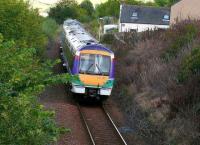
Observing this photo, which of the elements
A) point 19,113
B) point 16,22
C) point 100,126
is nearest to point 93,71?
point 100,126

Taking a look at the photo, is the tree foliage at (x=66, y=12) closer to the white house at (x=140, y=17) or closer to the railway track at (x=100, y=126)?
the white house at (x=140, y=17)

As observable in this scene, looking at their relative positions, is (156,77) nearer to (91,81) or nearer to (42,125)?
(91,81)

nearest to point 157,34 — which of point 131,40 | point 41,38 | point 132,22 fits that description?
point 131,40

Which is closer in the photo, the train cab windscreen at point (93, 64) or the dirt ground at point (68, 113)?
the dirt ground at point (68, 113)

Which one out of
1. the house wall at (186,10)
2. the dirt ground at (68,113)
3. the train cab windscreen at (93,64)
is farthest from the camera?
the house wall at (186,10)

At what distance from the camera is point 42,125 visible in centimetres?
989

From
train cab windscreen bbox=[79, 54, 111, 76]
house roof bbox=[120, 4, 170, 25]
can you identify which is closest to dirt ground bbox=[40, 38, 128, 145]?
train cab windscreen bbox=[79, 54, 111, 76]

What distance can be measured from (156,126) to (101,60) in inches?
223

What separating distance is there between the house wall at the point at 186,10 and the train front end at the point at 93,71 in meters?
12.3

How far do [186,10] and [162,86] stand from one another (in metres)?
16.0

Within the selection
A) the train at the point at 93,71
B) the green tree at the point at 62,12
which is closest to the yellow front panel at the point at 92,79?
the train at the point at 93,71

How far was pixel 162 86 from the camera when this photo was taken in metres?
22.6

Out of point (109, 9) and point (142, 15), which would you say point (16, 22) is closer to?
point (142, 15)

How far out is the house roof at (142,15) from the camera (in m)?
69.9
